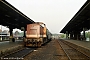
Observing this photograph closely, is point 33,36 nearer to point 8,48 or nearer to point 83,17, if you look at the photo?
point 8,48

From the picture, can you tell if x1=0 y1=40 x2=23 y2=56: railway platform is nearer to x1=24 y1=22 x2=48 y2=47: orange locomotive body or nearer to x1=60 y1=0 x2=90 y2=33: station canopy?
x1=24 y1=22 x2=48 y2=47: orange locomotive body

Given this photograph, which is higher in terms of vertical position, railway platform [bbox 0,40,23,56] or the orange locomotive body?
the orange locomotive body

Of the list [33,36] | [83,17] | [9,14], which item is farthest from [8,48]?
[83,17]

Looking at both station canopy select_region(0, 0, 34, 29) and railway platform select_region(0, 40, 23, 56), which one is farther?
station canopy select_region(0, 0, 34, 29)

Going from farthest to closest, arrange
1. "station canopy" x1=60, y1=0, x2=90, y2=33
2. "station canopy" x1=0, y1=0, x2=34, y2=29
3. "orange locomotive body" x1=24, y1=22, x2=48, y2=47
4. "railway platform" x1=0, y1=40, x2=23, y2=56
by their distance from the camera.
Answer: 1. "orange locomotive body" x1=24, y1=22, x2=48, y2=47
2. "station canopy" x1=60, y1=0, x2=90, y2=33
3. "station canopy" x1=0, y1=0, x2=34, y2=29
4. "railway platform" x1=0, y1=40, x2=23, y2=56

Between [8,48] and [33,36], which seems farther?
[33,36]

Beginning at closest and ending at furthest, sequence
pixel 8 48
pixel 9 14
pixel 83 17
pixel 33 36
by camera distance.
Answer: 1. pixel 8 48
2. pixel 33 36
3. pixel 9 14
4. pixel 83 17

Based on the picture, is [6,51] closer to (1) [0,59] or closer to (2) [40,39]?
(1) [0,59]

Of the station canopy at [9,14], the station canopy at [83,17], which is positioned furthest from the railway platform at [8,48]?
the station canopy at [83,17]

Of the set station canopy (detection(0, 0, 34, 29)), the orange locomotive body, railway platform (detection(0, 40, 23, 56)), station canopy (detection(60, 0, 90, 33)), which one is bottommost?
railway platform (detection(0, 40, 23, 56))

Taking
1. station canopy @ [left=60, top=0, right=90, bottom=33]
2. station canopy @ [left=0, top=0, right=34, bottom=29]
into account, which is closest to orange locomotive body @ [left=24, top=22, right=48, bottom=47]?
station canopy @ [left=0, top=0, right=34, bottom=29]

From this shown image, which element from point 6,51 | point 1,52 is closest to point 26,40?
point 6,51

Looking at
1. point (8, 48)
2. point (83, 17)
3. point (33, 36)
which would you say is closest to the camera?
point (8, 48)

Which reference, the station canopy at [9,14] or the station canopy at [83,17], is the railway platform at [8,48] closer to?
the station canopy at [9,14]
